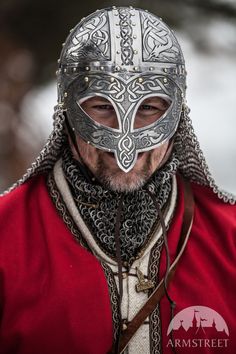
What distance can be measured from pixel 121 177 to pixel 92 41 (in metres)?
0.70

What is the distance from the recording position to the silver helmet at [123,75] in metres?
4.70

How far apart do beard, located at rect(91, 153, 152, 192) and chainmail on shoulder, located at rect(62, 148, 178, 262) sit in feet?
0.17

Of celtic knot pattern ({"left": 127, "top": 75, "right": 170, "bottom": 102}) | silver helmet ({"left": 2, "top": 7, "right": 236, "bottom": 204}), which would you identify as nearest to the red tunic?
silver helmet ({"left": 2, "top": 7, "right": 236, "bottom": 204})

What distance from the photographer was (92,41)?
489 centimetres

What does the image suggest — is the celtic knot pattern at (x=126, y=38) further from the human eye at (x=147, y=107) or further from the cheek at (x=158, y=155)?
the cheek at (x=158, y=155)

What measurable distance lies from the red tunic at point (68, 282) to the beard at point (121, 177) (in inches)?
11.2

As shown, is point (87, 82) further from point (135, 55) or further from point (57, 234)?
point (57, 234)

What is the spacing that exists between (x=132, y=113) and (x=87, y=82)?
29 cm

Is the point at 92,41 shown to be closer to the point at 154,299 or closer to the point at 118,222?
the point at 118,222

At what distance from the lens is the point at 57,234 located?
185 inches

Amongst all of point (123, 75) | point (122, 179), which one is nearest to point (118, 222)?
point (122, 179)

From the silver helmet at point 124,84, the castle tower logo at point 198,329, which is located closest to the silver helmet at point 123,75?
the silver helmet at point 124,84

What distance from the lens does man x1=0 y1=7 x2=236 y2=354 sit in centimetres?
455

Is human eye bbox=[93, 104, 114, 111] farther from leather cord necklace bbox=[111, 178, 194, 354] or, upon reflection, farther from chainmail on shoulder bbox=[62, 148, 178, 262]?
leather cord necklace bbox=[111, 178, 194, 354]
